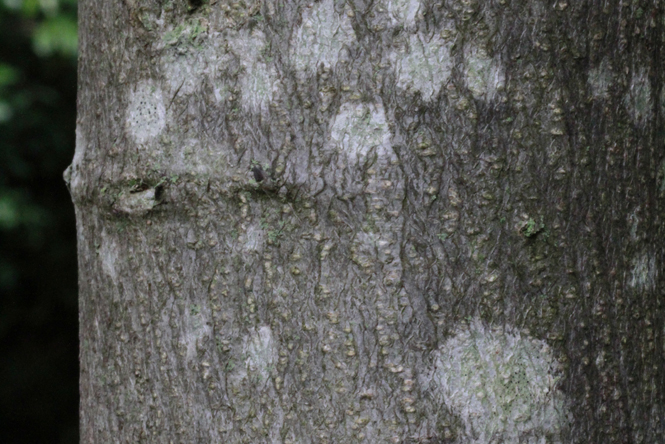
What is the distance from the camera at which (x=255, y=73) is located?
0.62 m

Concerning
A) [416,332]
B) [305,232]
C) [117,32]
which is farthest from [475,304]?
[117,32]

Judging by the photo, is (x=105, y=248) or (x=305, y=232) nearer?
A: (x=305, y=232)

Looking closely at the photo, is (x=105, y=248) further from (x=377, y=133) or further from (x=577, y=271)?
(x=577, y=271)

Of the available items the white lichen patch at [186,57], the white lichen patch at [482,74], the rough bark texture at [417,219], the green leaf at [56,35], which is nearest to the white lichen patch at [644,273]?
the rough bark texture at [417,219]

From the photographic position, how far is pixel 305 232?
61 cm

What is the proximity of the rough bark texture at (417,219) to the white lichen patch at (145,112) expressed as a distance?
0.04 ft

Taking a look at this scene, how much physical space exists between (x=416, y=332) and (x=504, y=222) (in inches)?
5.1

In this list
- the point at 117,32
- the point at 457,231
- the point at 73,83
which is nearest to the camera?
the point at 457,231

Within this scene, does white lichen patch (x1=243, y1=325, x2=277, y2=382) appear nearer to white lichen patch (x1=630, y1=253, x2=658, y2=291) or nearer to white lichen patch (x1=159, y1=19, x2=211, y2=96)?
white lichen patch (x1=159, y1=19, x2=211, y2=96)

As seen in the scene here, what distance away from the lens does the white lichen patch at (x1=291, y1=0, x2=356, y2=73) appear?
1.95 feet

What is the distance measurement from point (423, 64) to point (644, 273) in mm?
305

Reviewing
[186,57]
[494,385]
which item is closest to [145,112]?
[186,57]

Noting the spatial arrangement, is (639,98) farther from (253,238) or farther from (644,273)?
(253,238)

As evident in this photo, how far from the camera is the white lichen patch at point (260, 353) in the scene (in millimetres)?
625
